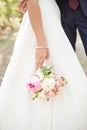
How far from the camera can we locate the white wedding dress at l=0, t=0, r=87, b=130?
132 inches

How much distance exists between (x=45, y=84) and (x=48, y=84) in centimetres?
2

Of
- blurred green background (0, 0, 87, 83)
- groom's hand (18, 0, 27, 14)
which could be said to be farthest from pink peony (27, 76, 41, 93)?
blurred green background (0, 0, 87, 83)

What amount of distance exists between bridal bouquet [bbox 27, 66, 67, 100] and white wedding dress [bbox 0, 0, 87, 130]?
116 mm

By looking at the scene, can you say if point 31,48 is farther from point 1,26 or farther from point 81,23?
point 1,26

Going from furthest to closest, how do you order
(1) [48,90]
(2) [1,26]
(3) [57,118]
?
(2) [1,26], (3) [57,118], (1) [48,90]

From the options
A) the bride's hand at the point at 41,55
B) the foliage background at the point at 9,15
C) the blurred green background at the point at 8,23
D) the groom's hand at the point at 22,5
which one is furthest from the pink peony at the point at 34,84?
the foliage background at the point at 9,15

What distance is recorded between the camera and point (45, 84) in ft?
10.4

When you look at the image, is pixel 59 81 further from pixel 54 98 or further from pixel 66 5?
pixel 66 5

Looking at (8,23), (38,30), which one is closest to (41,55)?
(38,30)

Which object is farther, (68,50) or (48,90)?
(68,50)

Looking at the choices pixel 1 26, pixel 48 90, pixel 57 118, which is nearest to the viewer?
pixel 48 90

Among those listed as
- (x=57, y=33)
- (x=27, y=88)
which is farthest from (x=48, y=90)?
(x=57, y=33)

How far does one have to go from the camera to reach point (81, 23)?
11.2ft

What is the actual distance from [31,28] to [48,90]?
1.78 feet
